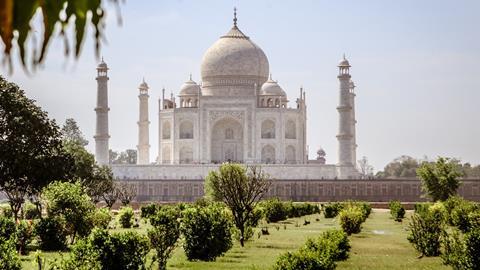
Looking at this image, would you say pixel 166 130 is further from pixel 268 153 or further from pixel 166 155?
pixel 268 153

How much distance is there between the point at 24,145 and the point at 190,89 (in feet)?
136

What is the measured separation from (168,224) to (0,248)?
4.52 metres

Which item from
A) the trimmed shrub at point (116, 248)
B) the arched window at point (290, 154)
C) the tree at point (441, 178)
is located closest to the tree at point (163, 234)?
the trimmed shrub at point (116, 248)

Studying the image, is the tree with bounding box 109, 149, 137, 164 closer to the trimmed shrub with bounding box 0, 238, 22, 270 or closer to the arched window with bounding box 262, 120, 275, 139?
the arched window with bounding box 262, 120, 275, 139

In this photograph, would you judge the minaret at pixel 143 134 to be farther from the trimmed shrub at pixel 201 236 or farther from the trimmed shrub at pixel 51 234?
the trimmed shrub at pixel 201 236

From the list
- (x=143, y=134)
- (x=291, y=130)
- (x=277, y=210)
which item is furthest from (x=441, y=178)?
(x=143, y=134)

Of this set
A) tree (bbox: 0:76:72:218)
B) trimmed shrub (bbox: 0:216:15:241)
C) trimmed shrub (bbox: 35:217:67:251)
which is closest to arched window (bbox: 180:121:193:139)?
tree (bbox: 0:76:72:218)

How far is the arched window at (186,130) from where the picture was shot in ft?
205

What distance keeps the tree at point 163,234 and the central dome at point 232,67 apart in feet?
157

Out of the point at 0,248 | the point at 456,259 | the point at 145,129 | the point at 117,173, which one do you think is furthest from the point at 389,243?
the point at 145,129

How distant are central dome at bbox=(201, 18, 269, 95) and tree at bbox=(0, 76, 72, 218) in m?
39.0

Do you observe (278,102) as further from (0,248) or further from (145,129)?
(0,248)

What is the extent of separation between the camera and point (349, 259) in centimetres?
1648

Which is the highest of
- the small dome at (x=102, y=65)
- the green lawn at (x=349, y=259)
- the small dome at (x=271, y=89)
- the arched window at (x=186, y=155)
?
the small dome at (x=102, y=65)
